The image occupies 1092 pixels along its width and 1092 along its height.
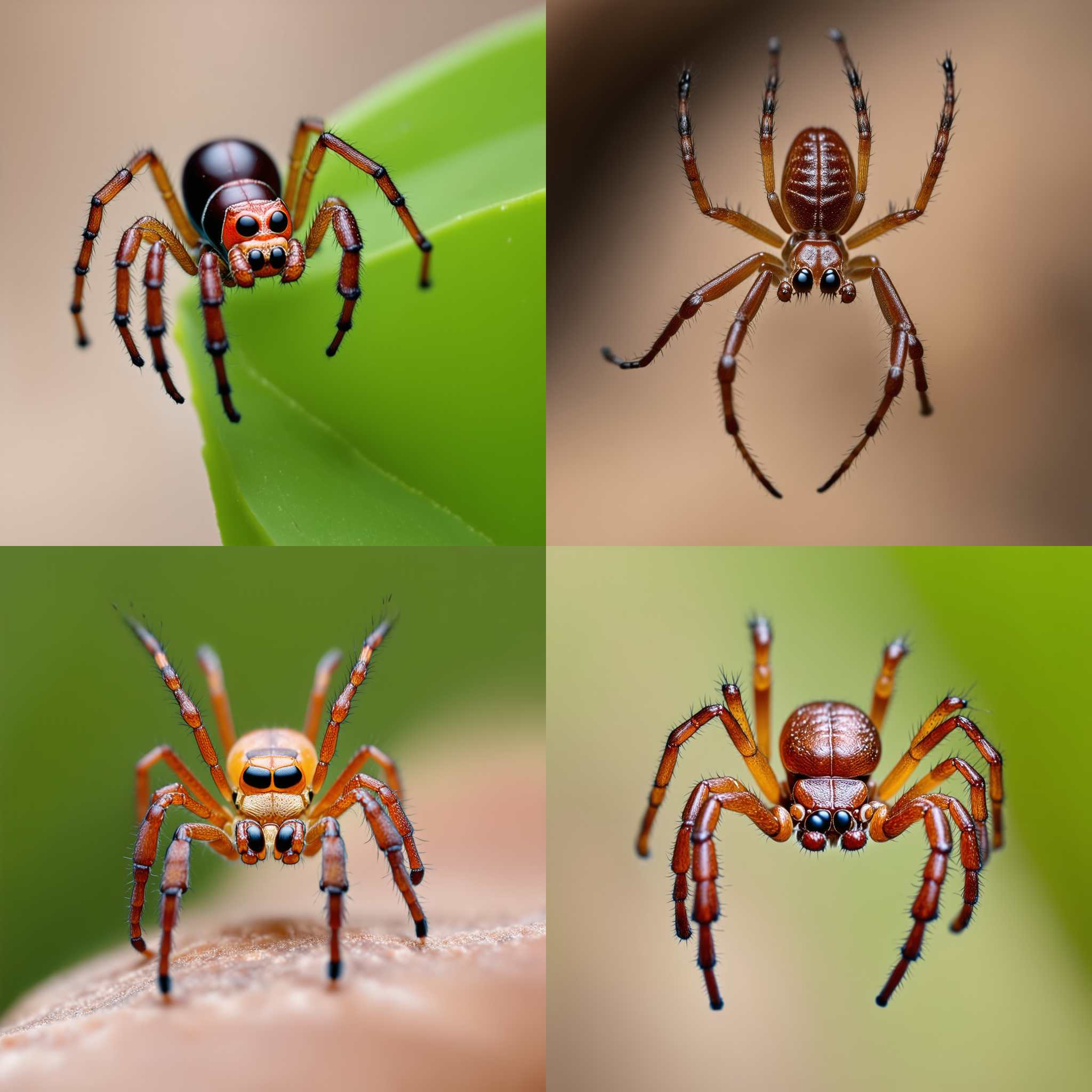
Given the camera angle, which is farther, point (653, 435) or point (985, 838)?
point (653, 435)

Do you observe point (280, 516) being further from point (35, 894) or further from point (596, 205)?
point (596, 205)

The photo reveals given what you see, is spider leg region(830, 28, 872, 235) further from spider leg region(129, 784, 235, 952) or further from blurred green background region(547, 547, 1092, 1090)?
spider leg region(129, 784, 235, 952)

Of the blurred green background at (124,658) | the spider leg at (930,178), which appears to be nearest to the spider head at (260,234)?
the blurred green background at (124,658)

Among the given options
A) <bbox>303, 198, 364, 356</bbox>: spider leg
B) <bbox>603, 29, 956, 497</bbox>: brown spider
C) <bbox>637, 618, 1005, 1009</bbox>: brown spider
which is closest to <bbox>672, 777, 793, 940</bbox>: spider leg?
<bbox>637, 618, 1005, 1009</bbox>: brown spider

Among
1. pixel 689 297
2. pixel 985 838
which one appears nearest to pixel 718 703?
pixel 985 838

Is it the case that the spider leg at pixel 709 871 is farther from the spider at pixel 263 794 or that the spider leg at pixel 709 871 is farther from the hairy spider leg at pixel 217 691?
the hairy spider leg at pixel 217 691

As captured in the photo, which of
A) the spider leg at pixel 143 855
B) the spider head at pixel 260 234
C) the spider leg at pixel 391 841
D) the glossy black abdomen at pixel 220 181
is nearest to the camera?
the spider leg at pixel 391 841
